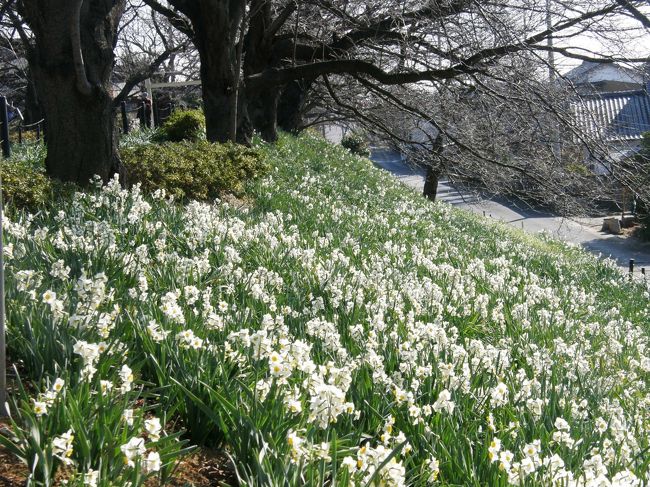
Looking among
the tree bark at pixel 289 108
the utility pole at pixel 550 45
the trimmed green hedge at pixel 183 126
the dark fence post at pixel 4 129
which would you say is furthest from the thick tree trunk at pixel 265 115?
the utility pole at pixel 550 45

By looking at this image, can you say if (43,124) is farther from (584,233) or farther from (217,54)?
(584,233)

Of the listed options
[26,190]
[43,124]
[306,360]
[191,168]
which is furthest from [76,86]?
[43,124]

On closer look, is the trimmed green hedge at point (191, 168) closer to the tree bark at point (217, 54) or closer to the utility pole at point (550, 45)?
the tree bark at point (217, 54)

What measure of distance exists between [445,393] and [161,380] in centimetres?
115

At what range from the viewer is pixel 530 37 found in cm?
1166

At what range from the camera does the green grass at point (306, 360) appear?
2.76 m

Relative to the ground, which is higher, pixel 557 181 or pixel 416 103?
pixel 416 103

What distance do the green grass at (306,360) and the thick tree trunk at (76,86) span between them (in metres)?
1.02


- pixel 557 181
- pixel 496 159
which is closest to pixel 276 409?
pixel 557 181

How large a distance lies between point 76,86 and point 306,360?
514 centimetres

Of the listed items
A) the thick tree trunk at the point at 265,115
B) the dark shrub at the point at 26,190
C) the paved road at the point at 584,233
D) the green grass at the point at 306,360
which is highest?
the thick tree trunk at the point at 265,115

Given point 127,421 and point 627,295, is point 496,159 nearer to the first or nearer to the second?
point 627,295

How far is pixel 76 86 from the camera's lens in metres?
7.44

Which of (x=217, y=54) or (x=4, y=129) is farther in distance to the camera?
(x=217, y=54)
